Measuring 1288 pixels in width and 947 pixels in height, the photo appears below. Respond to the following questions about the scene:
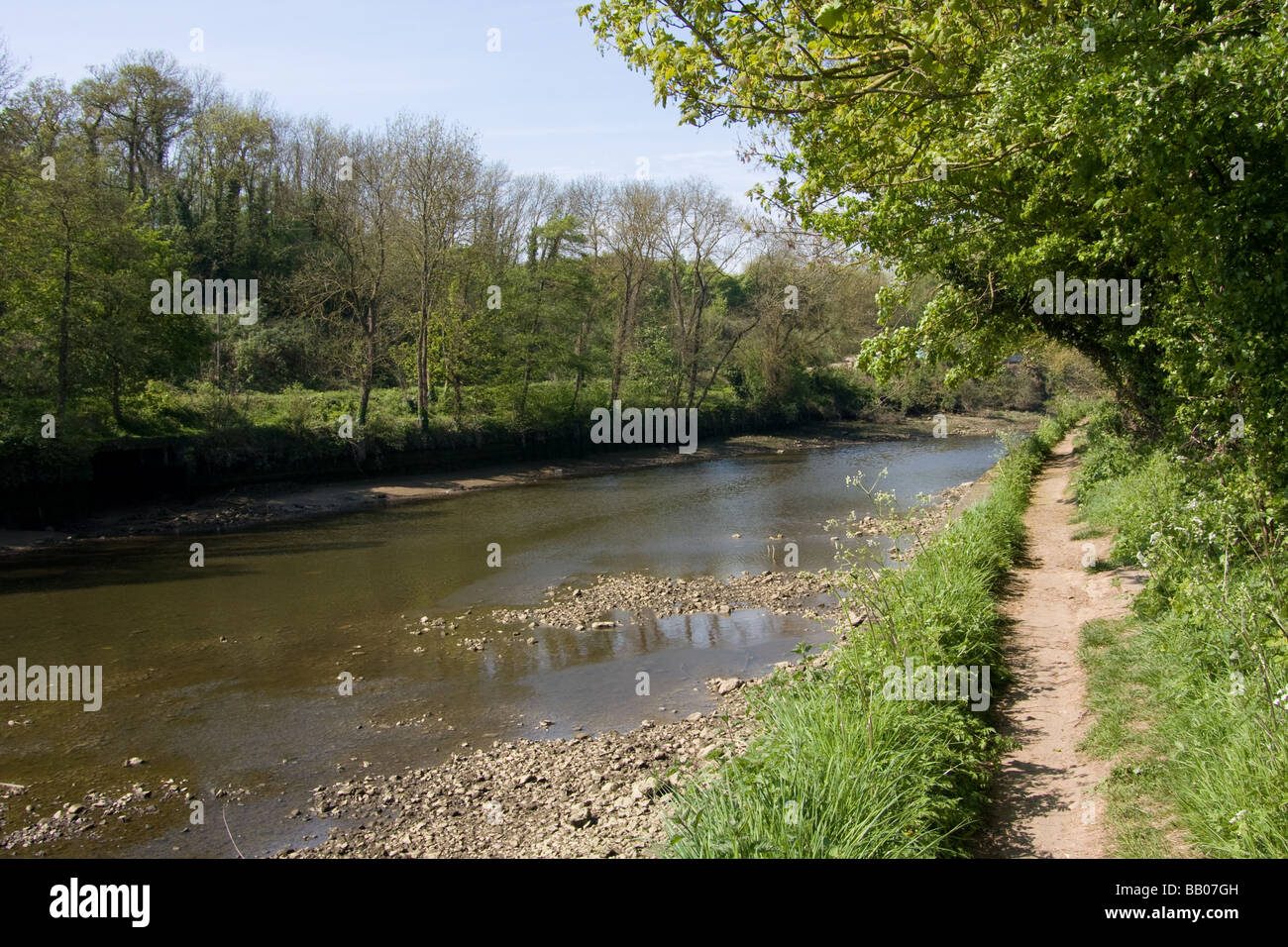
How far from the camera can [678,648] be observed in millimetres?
12445

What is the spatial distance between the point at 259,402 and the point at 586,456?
13838 millimetres

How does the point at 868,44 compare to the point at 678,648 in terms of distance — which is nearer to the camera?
the point at 868,44

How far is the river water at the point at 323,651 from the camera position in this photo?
28.8 ft

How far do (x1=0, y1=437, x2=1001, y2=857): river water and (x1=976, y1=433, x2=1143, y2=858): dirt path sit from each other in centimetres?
331

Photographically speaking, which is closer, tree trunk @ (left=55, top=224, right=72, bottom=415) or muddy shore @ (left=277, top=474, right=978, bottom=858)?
muddy shore @ (left=277, top=474, right=978, bottom=858)

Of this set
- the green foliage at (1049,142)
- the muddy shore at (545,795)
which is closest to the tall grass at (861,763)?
the muddy shore at (545,795)

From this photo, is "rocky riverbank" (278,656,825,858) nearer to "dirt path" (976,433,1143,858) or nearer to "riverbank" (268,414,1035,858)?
"riverbank" (268,414,1035,858)

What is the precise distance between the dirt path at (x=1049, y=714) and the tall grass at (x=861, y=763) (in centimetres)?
23

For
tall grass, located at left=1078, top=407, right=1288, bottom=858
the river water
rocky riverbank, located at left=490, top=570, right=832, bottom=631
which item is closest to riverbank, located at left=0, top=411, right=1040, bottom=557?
the river water

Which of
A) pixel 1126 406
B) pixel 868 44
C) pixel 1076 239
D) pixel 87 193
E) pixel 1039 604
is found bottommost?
pixel 1039 604

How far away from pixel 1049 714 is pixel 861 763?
292cm

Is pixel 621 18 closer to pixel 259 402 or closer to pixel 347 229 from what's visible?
pixel 259 402

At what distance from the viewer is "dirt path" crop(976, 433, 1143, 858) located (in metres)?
5.32
